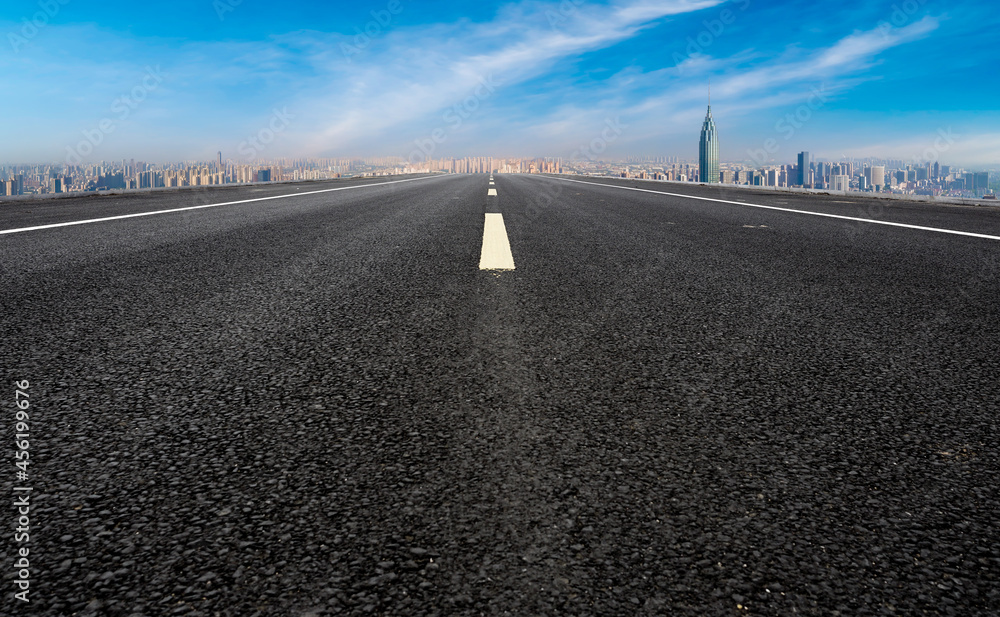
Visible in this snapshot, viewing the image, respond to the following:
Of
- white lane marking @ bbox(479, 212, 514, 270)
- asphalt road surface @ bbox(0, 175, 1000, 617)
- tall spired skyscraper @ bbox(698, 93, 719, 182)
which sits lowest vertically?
asphalt road surface @ bbox(0, 175, 1000, 617)

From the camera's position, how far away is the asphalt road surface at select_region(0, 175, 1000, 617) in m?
1.03

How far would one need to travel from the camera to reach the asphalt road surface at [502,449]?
1033 millimetres

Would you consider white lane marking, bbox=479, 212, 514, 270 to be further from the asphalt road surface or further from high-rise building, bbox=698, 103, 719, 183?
high-rise building, bbox=698, 103, 719, 183

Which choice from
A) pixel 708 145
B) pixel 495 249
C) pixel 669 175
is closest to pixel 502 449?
pixel 495 249

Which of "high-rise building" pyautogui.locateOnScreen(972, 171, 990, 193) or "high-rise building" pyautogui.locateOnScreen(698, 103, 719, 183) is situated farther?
"high-rise building" pyautogui.locateOnScreen(698, 103, 719, 183)

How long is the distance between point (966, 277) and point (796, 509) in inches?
134

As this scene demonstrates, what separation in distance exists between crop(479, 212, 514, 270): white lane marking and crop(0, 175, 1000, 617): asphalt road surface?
2.21 feet

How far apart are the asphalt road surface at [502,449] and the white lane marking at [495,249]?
2.21 feet

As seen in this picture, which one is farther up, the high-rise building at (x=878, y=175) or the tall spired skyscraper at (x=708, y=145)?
the tall spired skyscraper at (x=708, y=145)

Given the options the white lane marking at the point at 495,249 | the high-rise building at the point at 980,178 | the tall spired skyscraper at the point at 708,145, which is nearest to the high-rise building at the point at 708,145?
the tall spired skyscraper at the point at 708,145

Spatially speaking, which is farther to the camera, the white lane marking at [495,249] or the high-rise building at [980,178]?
the high-rise building at [980,178]

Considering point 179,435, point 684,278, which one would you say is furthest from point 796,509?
point 684,278

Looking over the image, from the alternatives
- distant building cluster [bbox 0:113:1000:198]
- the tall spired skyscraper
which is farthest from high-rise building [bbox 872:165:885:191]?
the tall spired skyscraper

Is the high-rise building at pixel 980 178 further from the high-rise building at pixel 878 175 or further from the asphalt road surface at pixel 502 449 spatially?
the asphalt road surface at pixel 502 449
